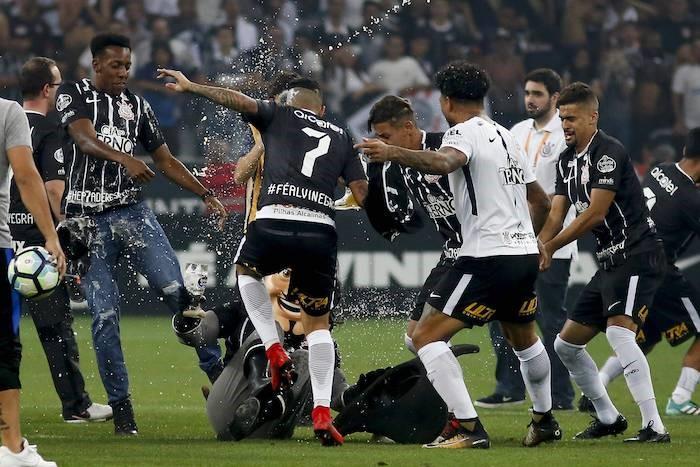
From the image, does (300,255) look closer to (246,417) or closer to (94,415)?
(246,417)

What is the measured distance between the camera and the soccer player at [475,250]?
8031 mm

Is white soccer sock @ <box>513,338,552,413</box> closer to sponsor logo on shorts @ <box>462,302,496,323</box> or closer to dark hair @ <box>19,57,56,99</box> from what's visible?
sponsor logo on shorts @ <box>462,302,496,323</box>

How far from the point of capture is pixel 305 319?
8.39 metres

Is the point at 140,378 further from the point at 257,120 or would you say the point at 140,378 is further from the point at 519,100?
the point at 519,100

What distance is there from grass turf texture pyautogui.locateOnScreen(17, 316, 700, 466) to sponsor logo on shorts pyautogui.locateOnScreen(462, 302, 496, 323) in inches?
29.0

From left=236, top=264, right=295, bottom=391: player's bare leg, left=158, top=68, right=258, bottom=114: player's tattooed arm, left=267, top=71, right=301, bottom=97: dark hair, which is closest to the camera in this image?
left=158, top=68, right=258, bottom=114: player's tattooed arm

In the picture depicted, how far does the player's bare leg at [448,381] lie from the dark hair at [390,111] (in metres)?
1.22

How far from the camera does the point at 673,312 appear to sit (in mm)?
11086

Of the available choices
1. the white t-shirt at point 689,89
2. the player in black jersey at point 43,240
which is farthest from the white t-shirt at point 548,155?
the white t-shirt at point 689,89

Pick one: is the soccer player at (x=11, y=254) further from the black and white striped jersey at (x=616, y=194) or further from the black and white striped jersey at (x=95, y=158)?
the black and white striped jersey at (x=616, y=194)

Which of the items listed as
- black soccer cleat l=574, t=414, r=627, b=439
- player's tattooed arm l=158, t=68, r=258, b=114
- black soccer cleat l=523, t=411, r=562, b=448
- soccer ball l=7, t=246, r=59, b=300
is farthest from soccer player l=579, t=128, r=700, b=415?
Result: soccer ball l=7, t=246, r=59, b=300

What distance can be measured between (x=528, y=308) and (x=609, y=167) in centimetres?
115

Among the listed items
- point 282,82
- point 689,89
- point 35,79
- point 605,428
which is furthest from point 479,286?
point 689,89

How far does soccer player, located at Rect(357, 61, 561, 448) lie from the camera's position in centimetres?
803
